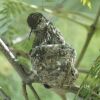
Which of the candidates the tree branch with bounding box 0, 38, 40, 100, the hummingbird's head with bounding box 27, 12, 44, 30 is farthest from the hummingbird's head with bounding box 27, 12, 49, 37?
the tree branch with bounding box 0, 38, 40, 100

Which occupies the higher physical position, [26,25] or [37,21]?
[37,21]

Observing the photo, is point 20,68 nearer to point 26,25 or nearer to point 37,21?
point 37,21

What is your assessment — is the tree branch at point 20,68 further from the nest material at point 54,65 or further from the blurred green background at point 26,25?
the blurred green background at point 26,25

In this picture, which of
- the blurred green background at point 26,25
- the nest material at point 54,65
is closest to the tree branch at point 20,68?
the nest material at point 54,65

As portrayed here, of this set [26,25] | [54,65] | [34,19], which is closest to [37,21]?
[34,19]

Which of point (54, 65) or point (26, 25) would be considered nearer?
point (54, 65)

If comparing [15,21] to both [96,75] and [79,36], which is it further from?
[79,36]

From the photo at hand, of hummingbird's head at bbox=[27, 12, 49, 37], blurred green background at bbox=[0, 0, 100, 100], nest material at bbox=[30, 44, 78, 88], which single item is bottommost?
blurred green background at bbox=[0, 0, 100, 100]

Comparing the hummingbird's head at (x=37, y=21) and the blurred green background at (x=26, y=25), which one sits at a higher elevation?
the hummingbird's head at (x=37, y=21)

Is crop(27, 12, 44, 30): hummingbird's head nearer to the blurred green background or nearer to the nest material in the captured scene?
the nest material
